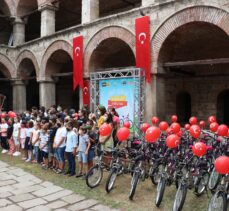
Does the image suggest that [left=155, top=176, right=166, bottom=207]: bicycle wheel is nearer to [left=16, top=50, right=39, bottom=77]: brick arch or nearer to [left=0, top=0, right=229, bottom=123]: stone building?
[left=0, top=0, right=229, bottom=123]: stone building

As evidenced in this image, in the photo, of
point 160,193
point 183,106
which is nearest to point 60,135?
point 160,193

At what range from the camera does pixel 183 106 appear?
1633 centimetres

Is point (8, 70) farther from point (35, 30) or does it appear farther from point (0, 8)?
point (35, 30)

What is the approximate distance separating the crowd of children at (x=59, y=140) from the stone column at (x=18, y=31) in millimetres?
9641

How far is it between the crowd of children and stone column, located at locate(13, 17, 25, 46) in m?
9.64

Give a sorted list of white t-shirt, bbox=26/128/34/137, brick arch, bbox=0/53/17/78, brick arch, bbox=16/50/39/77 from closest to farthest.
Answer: white t-shirt, bbox=26/128/34/137, brick arch, bbox=16/50/39/77, brick arch, bbox=0/53/17/78

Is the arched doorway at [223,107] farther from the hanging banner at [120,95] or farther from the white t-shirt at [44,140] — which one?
the white t-shirt at [44,140]

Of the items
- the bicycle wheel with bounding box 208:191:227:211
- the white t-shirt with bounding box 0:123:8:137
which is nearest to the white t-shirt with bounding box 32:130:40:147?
the white t-shirt with bounding box 0:123:8:137

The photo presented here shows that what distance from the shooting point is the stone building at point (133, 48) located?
10.4 meters

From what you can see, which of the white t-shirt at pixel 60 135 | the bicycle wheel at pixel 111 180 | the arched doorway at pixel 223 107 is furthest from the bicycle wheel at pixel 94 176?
the arched doorway at pixel 223 107

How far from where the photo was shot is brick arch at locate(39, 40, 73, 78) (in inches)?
584

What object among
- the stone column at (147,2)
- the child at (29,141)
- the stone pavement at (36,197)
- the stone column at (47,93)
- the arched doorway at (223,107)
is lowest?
the stone pavement at (36,197)

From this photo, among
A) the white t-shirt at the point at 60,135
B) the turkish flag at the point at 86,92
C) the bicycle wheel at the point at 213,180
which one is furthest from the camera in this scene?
the turkish flag at the point at 86,92

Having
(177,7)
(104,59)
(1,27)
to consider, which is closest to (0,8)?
(1,27)
